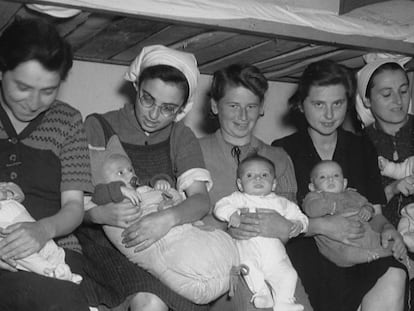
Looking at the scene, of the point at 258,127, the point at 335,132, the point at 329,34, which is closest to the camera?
the point at 329,34

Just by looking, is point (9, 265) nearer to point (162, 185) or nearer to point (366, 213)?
point (162, 185)

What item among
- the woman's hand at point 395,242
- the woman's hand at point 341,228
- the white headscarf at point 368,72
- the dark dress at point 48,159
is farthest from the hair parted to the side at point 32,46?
the white headscarf at point 368,72

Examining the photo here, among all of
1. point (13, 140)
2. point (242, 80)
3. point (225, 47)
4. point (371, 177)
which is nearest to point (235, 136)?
point (242, 80)

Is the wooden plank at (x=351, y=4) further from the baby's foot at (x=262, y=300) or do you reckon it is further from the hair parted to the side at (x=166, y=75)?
the baby's foot at (x=262, y=300)

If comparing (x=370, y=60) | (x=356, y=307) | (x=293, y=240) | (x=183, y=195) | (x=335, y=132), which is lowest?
(x=356, y=307)

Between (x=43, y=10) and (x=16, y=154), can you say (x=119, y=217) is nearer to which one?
(x=16, y=154)

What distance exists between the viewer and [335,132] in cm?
167

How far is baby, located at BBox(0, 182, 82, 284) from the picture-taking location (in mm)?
1100

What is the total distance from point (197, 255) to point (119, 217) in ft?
0.56

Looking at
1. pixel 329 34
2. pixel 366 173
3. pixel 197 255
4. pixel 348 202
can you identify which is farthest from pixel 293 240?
pixel 329 34

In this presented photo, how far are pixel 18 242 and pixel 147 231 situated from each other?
0.85ft

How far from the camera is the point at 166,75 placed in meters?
1.37

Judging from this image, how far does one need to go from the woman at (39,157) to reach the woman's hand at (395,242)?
0.67 meters

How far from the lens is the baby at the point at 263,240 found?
1.29 meters
